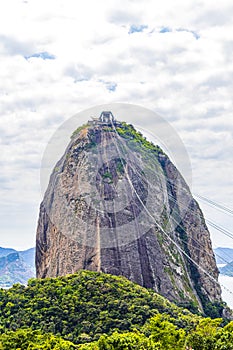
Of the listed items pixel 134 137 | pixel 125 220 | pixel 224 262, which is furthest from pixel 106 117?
pixel 224 262

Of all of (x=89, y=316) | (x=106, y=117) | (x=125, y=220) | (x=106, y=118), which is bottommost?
(x=89, y=316)

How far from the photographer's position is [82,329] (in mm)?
30438

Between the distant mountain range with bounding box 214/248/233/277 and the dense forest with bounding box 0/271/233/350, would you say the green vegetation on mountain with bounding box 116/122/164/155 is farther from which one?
the dense forest with bounding box 0/271/233/350

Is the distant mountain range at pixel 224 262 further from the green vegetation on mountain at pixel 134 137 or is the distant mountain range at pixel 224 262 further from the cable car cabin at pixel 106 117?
the cable car cabin at pixel 106 117

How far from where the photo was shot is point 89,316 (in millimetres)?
31641

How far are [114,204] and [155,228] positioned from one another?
4151mm

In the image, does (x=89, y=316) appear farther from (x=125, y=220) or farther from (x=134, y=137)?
(x=134, y=137)

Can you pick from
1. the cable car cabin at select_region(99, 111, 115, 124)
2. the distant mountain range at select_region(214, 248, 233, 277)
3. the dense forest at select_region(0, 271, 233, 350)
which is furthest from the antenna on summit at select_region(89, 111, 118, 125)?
the dense forest at select_region(0, 271, 233, 350)

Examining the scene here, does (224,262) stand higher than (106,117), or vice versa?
(106,117)

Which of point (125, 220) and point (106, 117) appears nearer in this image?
point (125, 220)

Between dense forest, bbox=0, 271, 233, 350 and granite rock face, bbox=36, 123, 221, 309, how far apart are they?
5.31m

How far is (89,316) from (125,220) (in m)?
13.1

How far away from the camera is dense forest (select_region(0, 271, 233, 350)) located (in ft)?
80.4

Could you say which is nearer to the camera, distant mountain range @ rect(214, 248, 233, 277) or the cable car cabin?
distant mountain range @ rect(214, 248, 233, 277)
